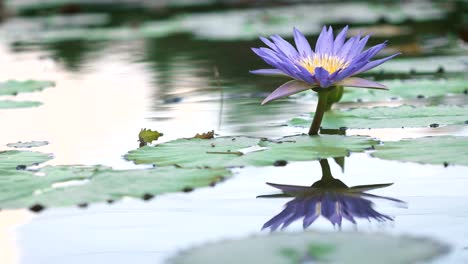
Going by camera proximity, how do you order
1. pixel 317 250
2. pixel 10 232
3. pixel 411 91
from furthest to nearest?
1. pixel 411 91
2. pixel 10 232
3. pixel 317 250

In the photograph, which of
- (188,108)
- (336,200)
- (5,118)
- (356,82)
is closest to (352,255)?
(336,200)

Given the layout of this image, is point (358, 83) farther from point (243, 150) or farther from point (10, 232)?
point (10, 232)

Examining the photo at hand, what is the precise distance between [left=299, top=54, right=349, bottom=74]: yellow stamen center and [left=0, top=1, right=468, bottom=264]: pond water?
196 mm

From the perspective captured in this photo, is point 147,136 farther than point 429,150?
Yes

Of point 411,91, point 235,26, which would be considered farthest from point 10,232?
point 235,26

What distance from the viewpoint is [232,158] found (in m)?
1.90

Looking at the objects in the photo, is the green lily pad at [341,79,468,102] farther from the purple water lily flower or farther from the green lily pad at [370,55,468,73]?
the purple water lily flower

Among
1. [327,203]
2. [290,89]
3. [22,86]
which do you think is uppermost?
[290,89]

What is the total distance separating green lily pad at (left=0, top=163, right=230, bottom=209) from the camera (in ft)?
5.25

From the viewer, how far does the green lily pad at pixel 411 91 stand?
2.86m

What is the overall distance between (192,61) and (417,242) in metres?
3.30

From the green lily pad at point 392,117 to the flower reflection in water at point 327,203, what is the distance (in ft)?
1.79

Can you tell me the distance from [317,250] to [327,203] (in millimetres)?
395

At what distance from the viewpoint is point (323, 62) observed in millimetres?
2160
